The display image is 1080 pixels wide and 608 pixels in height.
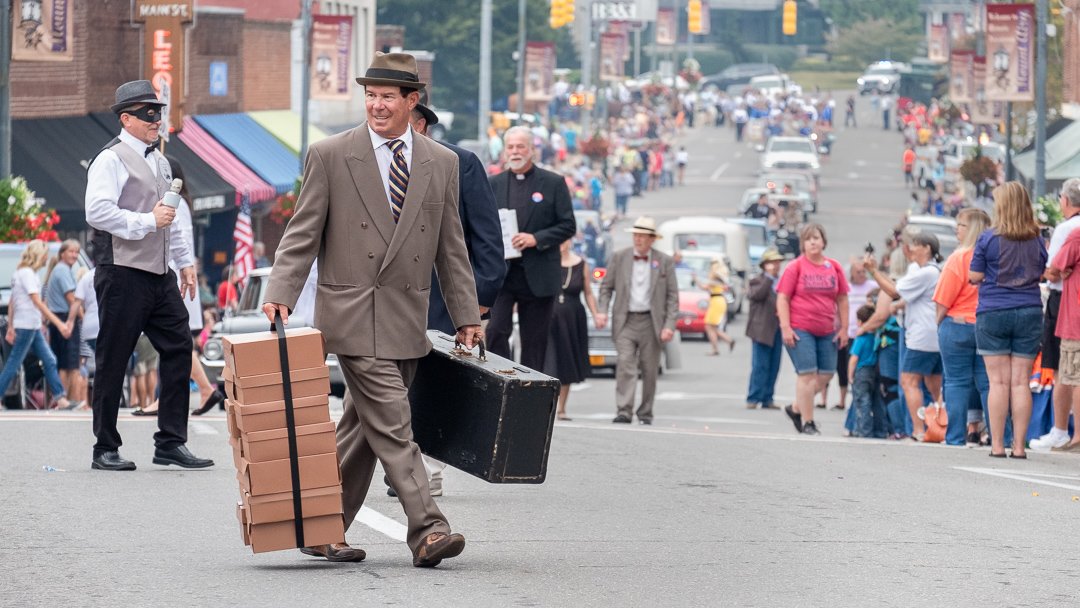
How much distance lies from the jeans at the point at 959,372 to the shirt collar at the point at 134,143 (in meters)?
6.15

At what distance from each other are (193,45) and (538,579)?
33.4 metres

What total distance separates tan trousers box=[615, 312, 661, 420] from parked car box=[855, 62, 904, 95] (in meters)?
93.2

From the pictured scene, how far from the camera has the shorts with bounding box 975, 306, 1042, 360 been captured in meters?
12.2

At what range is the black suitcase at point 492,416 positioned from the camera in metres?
7.25

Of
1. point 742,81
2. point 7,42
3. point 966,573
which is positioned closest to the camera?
point 966,573

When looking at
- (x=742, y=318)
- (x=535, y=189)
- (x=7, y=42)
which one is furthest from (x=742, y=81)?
(x=535, y=189)

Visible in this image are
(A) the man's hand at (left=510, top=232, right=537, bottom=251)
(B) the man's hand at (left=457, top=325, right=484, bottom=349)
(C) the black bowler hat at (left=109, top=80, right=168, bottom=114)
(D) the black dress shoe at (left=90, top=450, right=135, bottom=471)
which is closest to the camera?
(B) the man's hand at (left=457, top=325, right=484, bottom=349)

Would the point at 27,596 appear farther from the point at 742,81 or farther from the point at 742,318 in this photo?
the point at 742,81

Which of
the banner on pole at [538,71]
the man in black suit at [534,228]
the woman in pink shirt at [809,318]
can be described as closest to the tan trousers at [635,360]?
the woman in pink shirt at [809,318]

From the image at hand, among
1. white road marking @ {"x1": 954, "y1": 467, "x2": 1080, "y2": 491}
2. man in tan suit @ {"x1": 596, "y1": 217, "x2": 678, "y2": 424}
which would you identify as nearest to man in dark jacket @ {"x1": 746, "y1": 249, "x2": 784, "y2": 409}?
man in tan suit @ {"x1": 596, "y1": 217, "x2": 678, "y2": 424}

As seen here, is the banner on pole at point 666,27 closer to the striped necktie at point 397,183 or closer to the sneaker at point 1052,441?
the sneaker at point 1052,441

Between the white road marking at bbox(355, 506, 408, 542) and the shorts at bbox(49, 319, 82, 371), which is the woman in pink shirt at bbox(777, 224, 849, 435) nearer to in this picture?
the shorts at bbox(49, 319, 82, 371)

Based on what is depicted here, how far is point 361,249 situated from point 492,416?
811mm

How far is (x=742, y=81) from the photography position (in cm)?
12088
